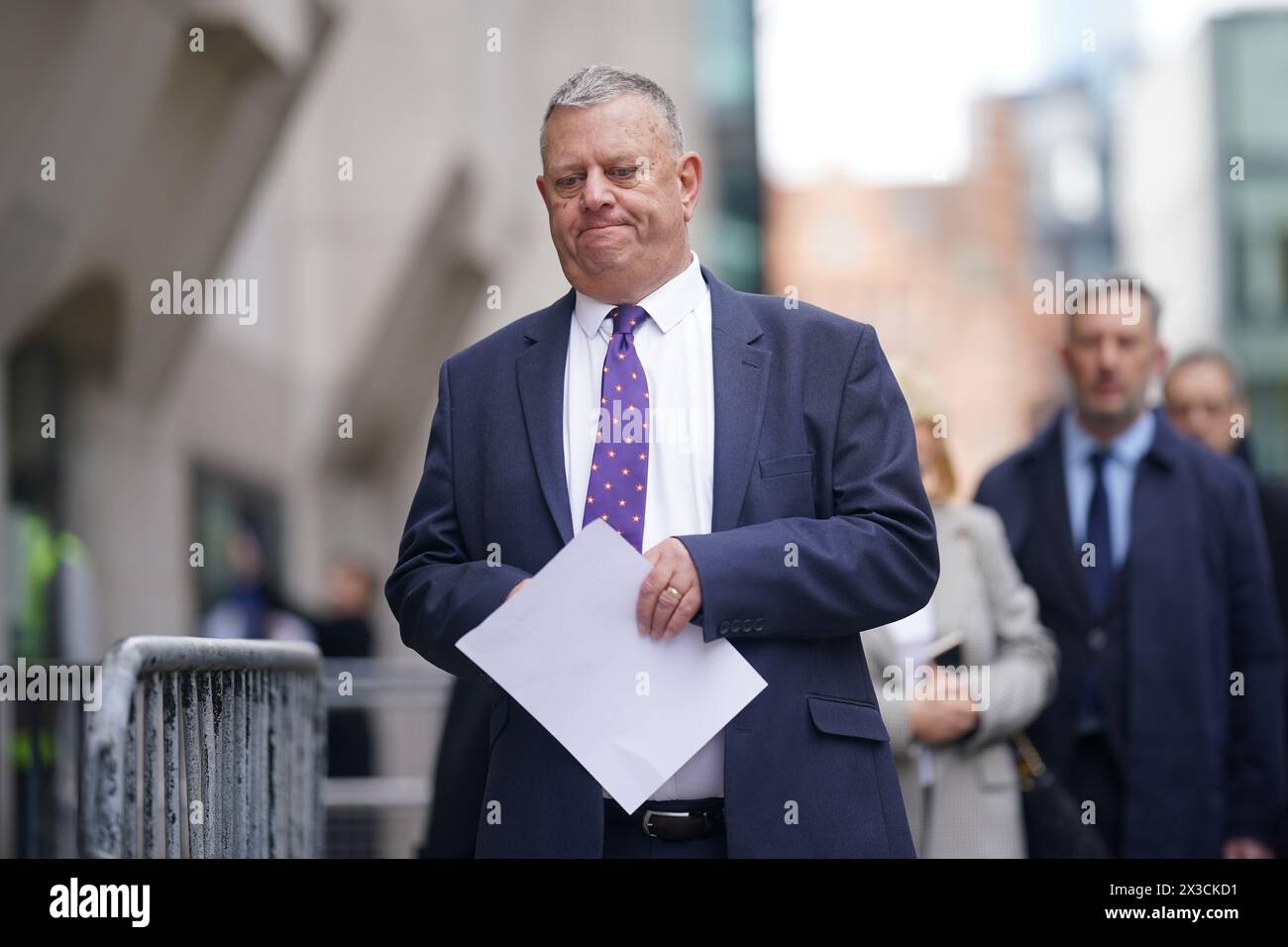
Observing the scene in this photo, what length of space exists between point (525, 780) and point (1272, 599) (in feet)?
10.2

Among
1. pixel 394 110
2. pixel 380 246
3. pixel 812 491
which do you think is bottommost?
pixel 812 491

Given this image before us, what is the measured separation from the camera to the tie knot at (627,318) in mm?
3254

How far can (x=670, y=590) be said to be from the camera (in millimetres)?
2969

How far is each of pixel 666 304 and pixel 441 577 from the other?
0.60 metres

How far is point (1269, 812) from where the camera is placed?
534 cm

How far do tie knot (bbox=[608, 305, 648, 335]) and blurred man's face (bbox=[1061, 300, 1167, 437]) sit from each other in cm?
246

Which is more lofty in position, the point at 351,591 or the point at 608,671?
the point at 351,591

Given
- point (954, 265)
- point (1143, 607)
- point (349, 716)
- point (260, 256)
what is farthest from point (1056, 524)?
point (954, 265)

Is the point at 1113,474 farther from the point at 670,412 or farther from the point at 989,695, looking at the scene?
the point at 670,412

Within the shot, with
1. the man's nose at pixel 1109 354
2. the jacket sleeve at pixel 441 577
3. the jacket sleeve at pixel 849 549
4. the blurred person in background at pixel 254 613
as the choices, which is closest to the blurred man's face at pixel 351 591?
the blurred person in background at pixel 254 613

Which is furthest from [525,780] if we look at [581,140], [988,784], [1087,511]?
[1087,511]

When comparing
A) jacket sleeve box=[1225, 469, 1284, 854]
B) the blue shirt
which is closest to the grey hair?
the blue shirt

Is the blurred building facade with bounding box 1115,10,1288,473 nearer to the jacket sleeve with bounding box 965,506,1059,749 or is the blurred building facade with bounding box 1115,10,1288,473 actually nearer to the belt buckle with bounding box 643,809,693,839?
the jacket sleeve with bounding box 965,506,1059,749
